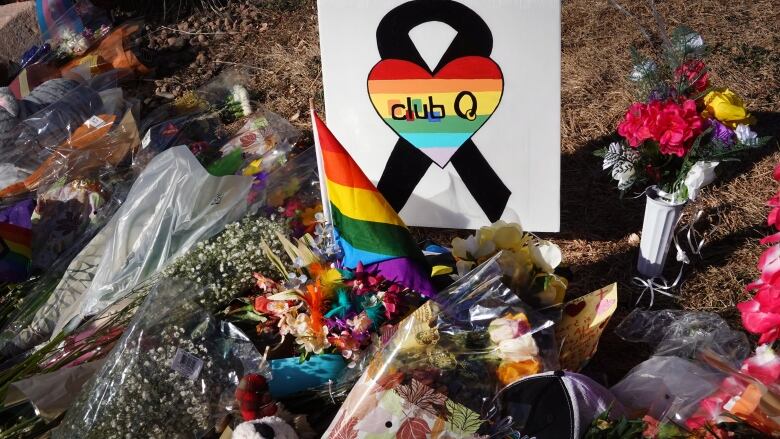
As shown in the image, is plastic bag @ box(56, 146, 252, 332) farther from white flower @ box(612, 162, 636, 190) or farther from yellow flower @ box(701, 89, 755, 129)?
yellow flower @ box(701, 89, 755, 129)

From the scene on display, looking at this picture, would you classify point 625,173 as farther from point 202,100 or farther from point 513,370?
point 202,100

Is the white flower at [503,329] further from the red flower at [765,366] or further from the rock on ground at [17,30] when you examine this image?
the rock on ground at [17,30]

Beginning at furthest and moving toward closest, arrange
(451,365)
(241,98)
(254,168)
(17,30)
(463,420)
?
(17,30) < (241,98) < (254,168) < (451,365) < (463,420)

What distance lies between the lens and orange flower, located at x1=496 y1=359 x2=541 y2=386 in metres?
1.80

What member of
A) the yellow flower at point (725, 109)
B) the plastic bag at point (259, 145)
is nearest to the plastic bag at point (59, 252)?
the plastic bag at point (259, 145)

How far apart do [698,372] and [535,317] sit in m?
0.45

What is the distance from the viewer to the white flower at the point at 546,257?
2145 mm

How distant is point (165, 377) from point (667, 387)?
1326 mm

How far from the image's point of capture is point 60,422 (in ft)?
6.54

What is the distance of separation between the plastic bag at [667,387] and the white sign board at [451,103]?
0.77 m

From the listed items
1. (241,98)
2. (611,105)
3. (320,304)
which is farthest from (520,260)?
(241,98)

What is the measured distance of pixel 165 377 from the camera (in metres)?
1.91

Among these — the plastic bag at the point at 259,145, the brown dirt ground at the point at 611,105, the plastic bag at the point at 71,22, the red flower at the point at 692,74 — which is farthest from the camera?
the plastic bag at the point at 71,22

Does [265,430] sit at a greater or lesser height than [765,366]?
greater
